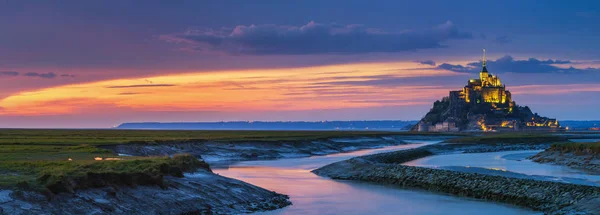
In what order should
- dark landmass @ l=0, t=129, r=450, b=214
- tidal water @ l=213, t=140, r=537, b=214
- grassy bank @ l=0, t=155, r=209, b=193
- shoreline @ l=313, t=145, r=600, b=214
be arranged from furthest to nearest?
tidal water @ l=213, t=140, r=537, b=214
shoreline @ l=313, t=145, r=600, b=214
grassy bank @ l=0, t=155, r=209, b=193
dark landmass @ l=0, t=129, r=450, b=214

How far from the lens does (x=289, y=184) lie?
1852 inches

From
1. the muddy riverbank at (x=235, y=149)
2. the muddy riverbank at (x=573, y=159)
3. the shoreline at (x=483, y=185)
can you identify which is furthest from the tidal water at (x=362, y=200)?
the muddy riverbank at (x=235, y=149)

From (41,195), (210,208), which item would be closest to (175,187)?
(210,208)

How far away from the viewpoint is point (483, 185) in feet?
131

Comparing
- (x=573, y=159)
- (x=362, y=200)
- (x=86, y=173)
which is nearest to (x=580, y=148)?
(x=573, y=159)

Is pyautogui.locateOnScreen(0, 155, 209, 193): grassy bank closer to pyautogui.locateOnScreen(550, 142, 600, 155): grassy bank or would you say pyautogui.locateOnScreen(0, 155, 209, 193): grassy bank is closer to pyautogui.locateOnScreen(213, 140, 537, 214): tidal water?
pyautogui.locateOnScreen(213, 140, 537, 214): tidal water

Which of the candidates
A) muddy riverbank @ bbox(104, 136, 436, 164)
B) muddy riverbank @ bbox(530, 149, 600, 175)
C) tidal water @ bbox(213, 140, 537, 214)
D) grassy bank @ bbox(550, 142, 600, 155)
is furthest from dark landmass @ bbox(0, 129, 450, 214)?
grassy bank @ bbox(550, 142, 600, 155)

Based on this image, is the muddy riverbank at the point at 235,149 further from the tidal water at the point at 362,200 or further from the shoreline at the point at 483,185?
the tidal water at the point at 362,200

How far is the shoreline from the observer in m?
32.1

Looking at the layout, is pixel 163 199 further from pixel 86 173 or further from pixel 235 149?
pixel 235 149

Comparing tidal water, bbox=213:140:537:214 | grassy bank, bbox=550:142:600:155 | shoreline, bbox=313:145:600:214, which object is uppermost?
grassy bank, bbox=550:142:600:155

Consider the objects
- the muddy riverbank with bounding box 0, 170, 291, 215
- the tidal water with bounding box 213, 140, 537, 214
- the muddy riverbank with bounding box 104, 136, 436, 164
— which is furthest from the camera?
the muddy riverbank with bounding box 104, 136, 436, 164

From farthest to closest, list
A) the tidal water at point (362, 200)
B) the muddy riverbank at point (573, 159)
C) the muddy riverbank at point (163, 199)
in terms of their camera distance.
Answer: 1. the muddy riverbank at point (573, 159)
2. the tidal water at point (362, 200)
3. the muddy riverbank at point (163, 199)

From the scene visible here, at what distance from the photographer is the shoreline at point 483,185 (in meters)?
32.1
